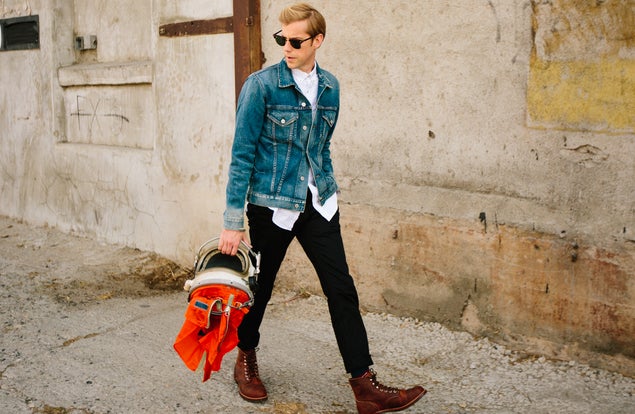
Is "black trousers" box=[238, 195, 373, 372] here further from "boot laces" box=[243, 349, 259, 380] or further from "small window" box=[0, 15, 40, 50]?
"small window" box=[0, 15, 40, 50]

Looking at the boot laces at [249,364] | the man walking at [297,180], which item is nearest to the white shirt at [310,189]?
the man walking at [297,180]

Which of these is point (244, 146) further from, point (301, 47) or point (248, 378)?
point (248, 378)

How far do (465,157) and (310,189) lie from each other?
4.29 feet

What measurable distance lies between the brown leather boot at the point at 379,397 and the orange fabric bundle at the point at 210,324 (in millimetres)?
597

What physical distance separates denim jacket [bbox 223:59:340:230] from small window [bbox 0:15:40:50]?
15.6ft

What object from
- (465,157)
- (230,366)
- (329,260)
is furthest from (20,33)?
(329,260)

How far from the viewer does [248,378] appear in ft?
11.5

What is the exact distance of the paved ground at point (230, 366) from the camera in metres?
3.48

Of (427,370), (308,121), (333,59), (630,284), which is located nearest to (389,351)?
(427,370)

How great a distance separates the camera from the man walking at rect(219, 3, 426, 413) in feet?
10.1

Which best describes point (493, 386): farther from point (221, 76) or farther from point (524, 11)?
point (221, 76)

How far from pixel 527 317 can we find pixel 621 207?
0.78 meters

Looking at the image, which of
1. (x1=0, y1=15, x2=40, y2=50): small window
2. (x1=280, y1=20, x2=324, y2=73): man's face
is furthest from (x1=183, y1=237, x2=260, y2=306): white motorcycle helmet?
(x1=0, y1=15, x2=40, y2=50): small window

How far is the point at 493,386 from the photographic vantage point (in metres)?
3.69
